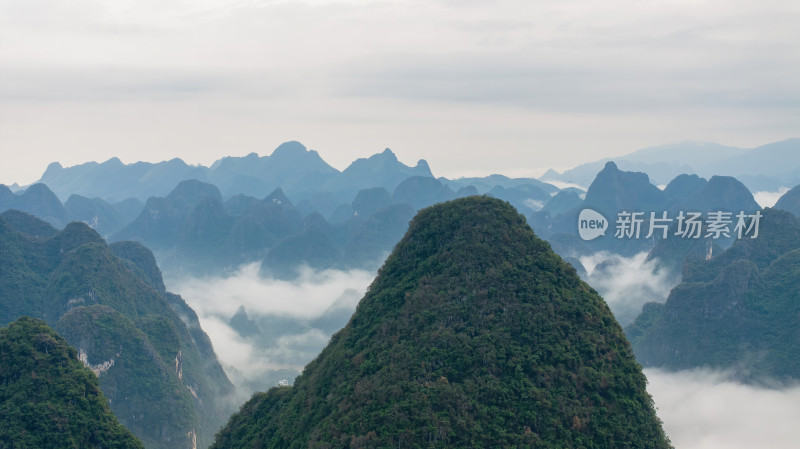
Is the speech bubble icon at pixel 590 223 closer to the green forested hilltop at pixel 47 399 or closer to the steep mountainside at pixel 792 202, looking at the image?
the steep mountainside at pixel 792 202

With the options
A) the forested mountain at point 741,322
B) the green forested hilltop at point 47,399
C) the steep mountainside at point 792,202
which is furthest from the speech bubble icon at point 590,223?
the green forested hilltop at point 47,399

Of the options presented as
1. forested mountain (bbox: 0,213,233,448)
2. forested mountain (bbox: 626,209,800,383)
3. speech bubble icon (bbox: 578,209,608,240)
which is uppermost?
speech bubble icon (bbox: 578,209,608,240)

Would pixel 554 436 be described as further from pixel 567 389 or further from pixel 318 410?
pixel 318 410

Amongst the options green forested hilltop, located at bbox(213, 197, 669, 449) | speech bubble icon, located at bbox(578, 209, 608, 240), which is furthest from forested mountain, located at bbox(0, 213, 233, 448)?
speech bubble icon, located at bbox(578, 209, 608, 240)

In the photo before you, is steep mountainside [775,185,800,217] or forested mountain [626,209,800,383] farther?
steep mountainside [775,185,800,217]

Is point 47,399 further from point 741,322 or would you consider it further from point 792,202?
point 792,202

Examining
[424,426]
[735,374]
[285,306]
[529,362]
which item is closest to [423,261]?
[529,362]

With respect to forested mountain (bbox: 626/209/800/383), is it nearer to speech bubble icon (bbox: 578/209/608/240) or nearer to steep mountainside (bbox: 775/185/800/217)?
speech bubble icon (bbox: 578/209/608/240)
